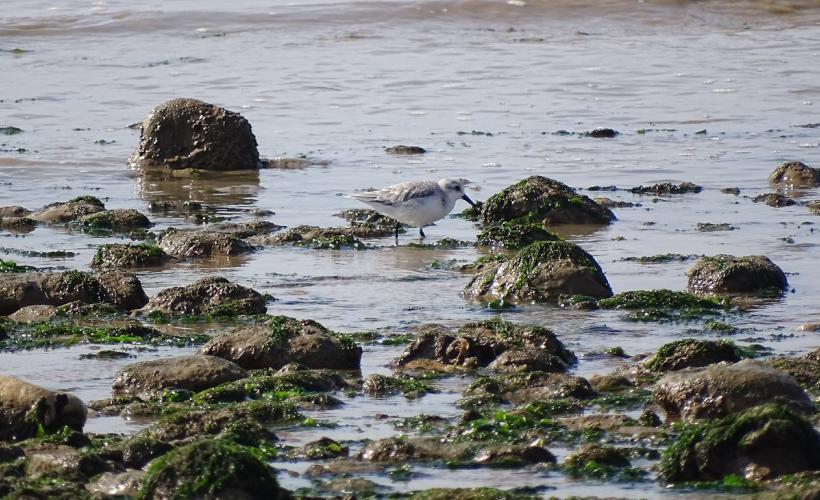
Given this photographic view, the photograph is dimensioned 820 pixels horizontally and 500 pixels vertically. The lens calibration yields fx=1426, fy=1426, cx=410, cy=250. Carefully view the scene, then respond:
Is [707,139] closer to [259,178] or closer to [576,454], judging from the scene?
[259,178]

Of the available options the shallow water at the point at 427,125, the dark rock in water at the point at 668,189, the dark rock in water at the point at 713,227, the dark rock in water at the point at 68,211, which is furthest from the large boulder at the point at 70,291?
the dark rock in water at the point at 668,189

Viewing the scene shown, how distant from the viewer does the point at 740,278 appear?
912 cm

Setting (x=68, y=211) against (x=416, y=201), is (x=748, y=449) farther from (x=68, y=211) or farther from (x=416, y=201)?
(x=68, y=211)

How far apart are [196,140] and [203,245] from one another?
525 centimetres

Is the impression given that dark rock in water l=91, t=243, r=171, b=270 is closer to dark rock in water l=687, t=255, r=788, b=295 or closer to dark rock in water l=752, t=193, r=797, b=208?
dark rock in water l=687, t=255, r=788, b=295

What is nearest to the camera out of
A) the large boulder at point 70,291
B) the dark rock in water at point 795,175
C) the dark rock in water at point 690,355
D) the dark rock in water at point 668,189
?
the dark rock in water at point 690,355

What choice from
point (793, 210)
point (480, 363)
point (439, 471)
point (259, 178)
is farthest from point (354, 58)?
point (439, 471)

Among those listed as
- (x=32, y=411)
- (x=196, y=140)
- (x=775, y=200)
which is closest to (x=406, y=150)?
(x=196, y=140)

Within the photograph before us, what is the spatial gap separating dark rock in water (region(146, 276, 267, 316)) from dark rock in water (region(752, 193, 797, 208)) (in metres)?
5.67

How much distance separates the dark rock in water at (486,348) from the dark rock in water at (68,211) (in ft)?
18.3

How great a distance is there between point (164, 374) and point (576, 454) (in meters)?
2.21

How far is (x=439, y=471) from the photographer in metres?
5.57

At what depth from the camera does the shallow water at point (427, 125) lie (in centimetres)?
880

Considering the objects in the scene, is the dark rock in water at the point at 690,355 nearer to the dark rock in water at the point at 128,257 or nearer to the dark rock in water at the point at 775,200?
the dark rock in water at the point at 128,257
